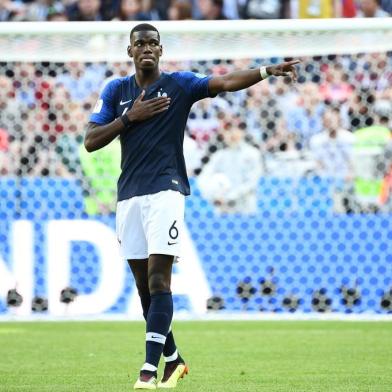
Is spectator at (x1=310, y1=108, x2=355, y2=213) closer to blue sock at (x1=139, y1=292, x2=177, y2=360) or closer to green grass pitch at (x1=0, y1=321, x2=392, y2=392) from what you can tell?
green grass pitch at (x1=0, y1=321, x2=392, y2=392)

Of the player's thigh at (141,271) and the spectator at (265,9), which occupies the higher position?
the spectator at (265,9)

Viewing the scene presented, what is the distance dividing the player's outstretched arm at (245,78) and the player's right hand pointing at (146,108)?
0.30 m

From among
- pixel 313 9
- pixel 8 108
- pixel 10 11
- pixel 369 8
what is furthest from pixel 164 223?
pixel 10 11

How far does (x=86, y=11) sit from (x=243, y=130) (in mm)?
5870

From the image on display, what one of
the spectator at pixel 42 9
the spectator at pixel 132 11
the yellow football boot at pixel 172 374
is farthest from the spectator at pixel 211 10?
the yellow football boot at pixel 172 374

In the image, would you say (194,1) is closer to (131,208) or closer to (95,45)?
(95,45)

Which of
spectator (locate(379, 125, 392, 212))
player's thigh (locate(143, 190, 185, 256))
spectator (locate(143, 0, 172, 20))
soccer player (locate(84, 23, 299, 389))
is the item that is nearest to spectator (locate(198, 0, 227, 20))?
spectator (locate(143, 0, 172, 20))

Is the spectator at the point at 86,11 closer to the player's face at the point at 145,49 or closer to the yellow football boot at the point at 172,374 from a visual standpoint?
the player's face at the point at 145,49

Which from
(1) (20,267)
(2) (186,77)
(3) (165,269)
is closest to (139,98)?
(2) (186,77)

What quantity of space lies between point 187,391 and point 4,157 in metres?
6.25

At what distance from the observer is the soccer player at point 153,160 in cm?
631

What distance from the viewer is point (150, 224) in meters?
6.37

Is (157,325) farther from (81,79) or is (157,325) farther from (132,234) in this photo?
(81,79)

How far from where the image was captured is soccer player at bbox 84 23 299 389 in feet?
20.7
